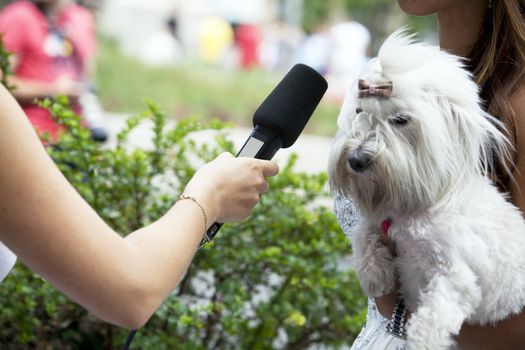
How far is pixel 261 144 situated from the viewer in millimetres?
1746

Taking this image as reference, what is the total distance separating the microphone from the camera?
5.74 feet

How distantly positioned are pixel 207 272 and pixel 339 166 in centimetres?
151

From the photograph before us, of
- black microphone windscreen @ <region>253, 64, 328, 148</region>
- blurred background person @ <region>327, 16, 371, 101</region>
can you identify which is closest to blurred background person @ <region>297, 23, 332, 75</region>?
blurred background person @ <region>327, 16, 371, 101</region>

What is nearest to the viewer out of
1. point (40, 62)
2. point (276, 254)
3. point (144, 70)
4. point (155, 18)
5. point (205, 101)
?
point (276, 254)

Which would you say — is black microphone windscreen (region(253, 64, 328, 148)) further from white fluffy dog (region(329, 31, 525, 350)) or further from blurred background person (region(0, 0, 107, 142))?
blurred background person (region(0, 0, 107, 142))

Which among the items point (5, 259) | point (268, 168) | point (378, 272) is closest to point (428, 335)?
point (378, 272)

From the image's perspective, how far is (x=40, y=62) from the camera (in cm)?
520

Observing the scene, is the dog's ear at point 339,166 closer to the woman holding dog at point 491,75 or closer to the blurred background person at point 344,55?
the woman holding dog at point 491,75

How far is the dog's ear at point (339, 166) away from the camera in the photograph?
159 cm

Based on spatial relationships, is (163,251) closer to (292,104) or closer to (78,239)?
(78,239)

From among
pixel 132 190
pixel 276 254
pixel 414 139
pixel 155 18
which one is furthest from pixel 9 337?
pixel 155 18

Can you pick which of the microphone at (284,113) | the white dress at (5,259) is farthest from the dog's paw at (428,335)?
the white dress at (5,259)

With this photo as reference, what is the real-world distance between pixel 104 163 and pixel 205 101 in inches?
446

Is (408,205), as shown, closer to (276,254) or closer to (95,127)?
(276,254)
